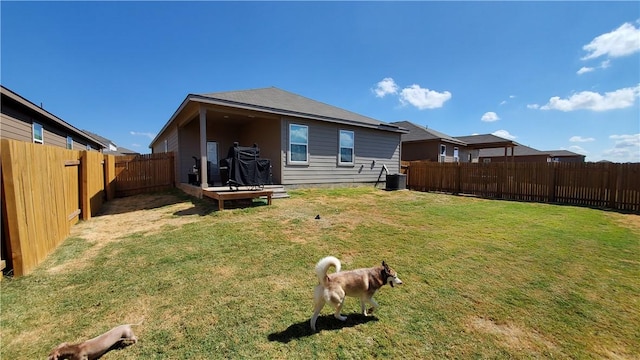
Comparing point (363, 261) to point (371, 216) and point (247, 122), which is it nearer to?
point (371, 216)

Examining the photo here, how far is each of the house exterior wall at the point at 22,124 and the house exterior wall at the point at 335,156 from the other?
7.92 m

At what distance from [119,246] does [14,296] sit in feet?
5.43

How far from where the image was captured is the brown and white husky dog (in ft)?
6.75

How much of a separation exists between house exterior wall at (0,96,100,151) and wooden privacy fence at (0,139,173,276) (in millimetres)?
2584

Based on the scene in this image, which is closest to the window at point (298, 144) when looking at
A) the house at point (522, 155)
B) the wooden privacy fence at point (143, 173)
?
the wooden privacy fence at point (143, 173)

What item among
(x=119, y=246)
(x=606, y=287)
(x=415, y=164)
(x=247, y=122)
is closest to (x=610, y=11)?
(x=415, y=164)

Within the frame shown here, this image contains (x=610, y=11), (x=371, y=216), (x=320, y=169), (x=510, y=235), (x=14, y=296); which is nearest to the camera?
(x=14, y=296)

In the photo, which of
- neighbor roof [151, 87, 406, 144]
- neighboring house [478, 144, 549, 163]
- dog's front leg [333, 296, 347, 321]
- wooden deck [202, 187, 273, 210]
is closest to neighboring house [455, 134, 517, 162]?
neighboring house [478, 144, 549, 163]

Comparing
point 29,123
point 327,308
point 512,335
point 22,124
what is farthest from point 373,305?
point 29,123

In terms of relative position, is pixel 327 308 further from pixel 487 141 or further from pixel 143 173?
pixel 487 141

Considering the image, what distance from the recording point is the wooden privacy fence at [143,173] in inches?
408

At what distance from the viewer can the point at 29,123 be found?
8.45 metres

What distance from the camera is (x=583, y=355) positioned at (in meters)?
1.91

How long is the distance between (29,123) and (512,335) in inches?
533
